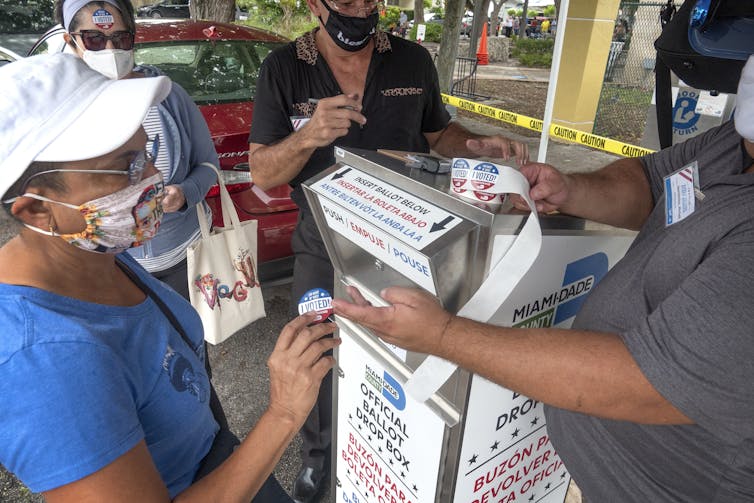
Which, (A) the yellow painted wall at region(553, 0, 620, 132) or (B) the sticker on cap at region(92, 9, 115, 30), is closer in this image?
(B) the sticker on cap at region(92, 9, 115, 30)

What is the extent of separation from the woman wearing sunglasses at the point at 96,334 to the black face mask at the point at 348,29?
34.5 inches

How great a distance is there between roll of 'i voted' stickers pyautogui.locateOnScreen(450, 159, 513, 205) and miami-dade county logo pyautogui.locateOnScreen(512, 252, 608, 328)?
1.07 ft

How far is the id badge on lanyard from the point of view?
1.04m

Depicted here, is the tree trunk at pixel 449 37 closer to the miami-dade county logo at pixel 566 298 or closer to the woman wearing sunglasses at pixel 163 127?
the woman wearing sunglasses at pixel 163 127

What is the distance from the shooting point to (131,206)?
1.08 metres

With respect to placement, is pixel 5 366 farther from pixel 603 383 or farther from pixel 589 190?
pixel 589 190

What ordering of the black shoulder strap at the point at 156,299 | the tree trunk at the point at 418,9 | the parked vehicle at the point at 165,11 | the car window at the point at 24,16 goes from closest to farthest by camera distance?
the black shoulder strap at the point at 156,299 → the car window at the point at 24,16 → the parked vehicle at the point at 165,11 → the tree trunk at the point at 418,9

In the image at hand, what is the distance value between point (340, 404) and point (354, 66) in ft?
4.16

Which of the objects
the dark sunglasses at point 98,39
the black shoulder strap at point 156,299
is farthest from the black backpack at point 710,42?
the dark sunglasses at point 98,39

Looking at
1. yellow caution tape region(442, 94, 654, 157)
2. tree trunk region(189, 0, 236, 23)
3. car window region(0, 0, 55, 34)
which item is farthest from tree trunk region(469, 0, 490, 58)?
car window region(0, 0, 55, 34)

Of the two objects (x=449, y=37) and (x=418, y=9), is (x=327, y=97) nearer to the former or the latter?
(x=449, y=37)

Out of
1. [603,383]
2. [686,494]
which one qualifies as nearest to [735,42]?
[603,383]

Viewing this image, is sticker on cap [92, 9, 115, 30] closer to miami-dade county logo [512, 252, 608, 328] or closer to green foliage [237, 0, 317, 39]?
miami-dade county logo [512, 252, 608, 328]

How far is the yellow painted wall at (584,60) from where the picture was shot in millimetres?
7672
